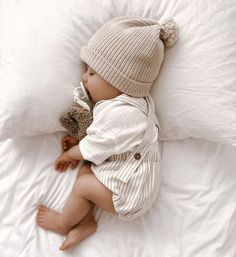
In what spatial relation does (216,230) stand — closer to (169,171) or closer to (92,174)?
(169,171)

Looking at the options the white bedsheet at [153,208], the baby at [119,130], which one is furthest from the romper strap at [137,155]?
the white bedsheet at [153,208]

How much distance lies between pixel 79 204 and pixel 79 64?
1.30ft

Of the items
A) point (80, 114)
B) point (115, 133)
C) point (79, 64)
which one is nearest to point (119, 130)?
point (115, 133)

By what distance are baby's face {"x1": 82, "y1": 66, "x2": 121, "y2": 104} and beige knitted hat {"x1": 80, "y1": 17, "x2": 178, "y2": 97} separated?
2 cm

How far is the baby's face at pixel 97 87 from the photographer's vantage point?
3.26 feet

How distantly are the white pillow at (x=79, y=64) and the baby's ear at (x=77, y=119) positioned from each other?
0.03m

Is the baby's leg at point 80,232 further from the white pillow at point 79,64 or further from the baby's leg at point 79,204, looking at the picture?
the white pillow at point 79,64

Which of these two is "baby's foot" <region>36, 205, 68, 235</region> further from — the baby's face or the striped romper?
the baby's face

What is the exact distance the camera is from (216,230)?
1029 millimetres

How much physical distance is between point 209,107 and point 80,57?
387 millimetres

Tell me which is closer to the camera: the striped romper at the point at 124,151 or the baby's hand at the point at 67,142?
the striped romper at the point at 124,151

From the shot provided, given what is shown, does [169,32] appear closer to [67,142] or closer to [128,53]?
[128,53]

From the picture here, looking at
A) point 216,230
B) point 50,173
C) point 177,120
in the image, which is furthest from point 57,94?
point 216,230

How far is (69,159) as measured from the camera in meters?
1.06
